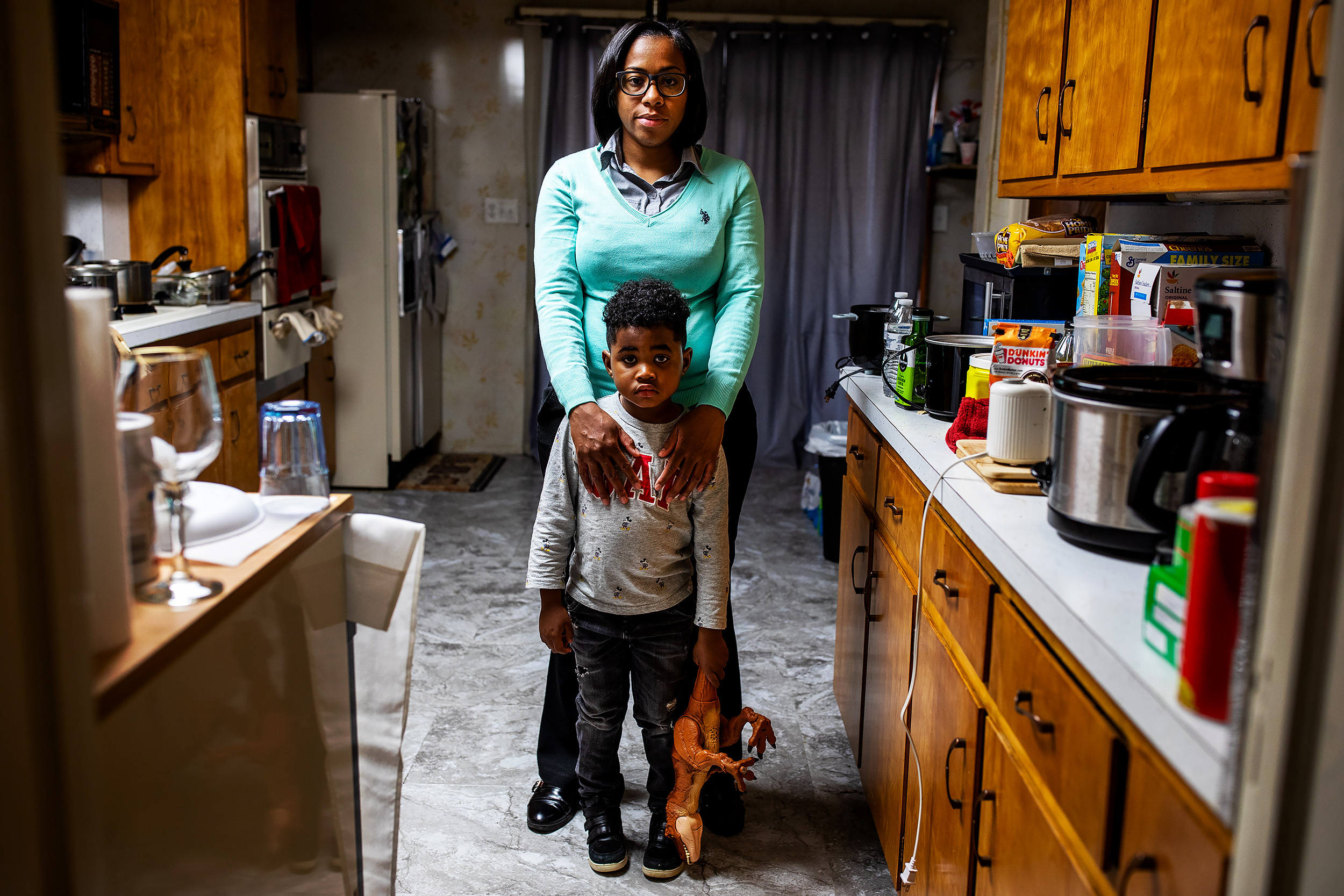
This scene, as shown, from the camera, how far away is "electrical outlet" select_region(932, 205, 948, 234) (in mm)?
5262

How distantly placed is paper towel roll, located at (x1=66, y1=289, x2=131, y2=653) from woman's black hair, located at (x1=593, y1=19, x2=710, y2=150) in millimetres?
1163

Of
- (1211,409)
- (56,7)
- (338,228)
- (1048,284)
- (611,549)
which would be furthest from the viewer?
(338,228)

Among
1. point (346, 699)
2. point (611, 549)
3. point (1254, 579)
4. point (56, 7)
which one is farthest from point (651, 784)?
point (56, 7)

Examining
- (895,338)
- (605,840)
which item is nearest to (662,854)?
(605,840)

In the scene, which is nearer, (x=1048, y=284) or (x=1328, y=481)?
(x=1328, y=481)

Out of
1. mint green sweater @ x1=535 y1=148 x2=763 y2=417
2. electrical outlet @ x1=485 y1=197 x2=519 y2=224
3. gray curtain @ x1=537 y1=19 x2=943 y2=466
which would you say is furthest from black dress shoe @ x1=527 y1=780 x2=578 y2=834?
electrical outlet @ x1=485 y1=197 x2=519 y2=224

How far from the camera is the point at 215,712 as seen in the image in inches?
35.8

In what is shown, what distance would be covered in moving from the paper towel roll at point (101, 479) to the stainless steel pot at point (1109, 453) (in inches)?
35.4

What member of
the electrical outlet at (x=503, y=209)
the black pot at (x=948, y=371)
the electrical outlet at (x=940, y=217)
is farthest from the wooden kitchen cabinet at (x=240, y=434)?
the electrical outlet at (x=940, y=217)

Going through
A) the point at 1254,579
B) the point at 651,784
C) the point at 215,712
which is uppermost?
the point at 1254,579

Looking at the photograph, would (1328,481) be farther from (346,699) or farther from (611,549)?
(611,549)

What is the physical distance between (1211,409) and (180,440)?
940 millimetres

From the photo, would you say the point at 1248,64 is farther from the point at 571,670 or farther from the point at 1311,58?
the point at 571,670

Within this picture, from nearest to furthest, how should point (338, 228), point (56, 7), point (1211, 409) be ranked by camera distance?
point (1211, 409), point (56, 7), point (338, 228)
